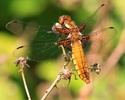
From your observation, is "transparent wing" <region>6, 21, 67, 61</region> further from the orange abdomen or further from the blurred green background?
the blurred green background

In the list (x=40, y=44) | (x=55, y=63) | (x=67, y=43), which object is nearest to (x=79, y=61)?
(x=67, y=43)

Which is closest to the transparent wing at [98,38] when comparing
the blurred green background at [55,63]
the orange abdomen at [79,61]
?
the orange abdomen at [79,61]

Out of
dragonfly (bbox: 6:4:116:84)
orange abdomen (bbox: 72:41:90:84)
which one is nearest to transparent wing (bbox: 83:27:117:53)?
dragonfly (bbox: 6:4:116:84)

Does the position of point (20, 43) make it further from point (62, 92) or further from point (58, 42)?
point (58, 42)

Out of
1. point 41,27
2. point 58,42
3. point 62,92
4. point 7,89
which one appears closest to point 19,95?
point 7,89

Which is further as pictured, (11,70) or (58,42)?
(11,70)

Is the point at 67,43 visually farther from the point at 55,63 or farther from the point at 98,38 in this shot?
the point at 55,63

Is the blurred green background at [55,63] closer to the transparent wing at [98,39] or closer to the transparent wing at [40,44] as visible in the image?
the transparent wing at [98,39]
